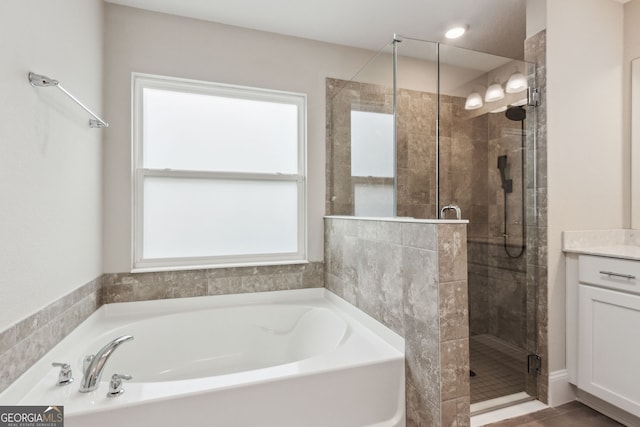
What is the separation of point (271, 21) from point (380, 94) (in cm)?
100

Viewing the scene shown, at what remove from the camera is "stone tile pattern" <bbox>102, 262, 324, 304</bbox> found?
220cm

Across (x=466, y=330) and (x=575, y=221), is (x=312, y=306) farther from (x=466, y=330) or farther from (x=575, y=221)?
(x=575, y=221)

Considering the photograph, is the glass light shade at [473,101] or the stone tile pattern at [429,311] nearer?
the stone tile pattern at [429,311]

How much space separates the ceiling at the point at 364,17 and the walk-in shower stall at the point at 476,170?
1.31 feet

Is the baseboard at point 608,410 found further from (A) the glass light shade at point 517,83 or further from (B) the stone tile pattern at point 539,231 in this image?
(A) the glass light shade at point 517,83

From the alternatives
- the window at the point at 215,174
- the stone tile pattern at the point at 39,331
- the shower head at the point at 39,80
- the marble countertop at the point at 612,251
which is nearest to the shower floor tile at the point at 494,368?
the marble countertop at the point at 612,251

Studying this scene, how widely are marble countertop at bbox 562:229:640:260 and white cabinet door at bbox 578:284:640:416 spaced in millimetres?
218

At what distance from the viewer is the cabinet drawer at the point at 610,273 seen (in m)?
1.64

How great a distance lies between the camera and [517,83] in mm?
2059

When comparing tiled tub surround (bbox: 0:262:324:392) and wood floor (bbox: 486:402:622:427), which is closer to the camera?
tiled tub surround (bbox: 0:262:324:392)

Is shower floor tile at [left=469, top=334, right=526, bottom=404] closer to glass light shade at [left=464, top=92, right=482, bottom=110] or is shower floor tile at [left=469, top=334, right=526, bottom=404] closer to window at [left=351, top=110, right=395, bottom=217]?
window at [left=351, top=110, right=395, bottom=217]

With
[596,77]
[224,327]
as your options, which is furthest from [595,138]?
[224,327]

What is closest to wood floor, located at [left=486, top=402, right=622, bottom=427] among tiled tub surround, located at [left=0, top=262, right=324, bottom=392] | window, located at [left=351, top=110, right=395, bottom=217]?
window, located at [left=351, top=110, right=395, bottom=217]

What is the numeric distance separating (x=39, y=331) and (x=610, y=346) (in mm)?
2807
